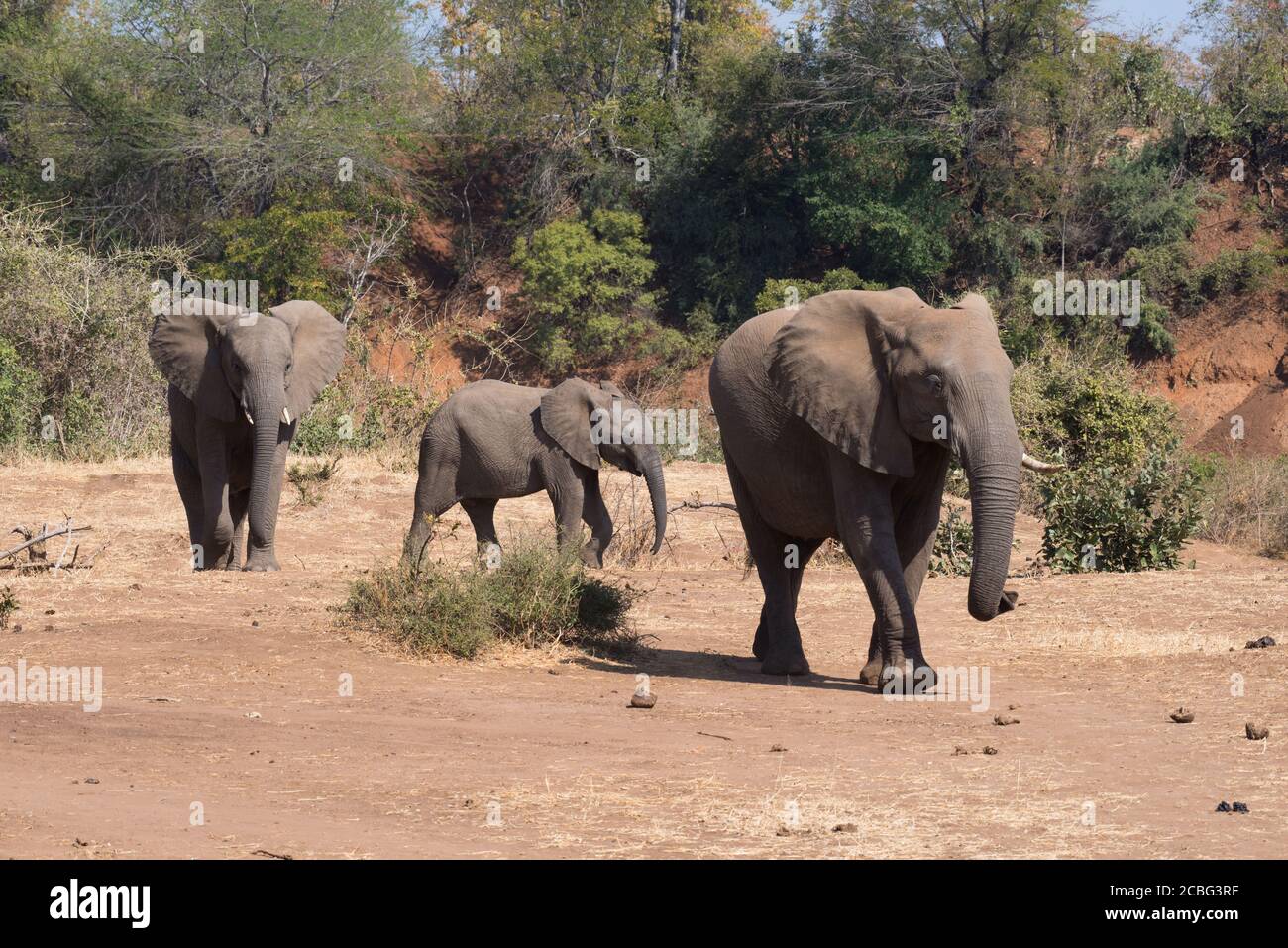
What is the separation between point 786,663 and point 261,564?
18.8 ft

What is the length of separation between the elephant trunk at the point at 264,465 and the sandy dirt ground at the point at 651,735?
33 cm

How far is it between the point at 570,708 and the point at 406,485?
12877 millimetres

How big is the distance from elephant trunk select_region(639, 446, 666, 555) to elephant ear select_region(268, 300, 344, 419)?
3000 mm

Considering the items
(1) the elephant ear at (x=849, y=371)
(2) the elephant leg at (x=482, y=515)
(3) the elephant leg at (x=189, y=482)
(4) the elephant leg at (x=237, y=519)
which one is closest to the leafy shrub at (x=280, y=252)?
(2) the elephant leg at (x=482, y=515)

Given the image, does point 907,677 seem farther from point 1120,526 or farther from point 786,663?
point 1120,526

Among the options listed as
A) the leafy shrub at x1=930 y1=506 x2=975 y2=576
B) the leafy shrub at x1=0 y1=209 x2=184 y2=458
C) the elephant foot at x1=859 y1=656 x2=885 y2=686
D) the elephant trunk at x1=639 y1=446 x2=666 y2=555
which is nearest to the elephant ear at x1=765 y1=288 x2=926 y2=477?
the elephant foot at x1=859 y1=656 x2=885 y2=686

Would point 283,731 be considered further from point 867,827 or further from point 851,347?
point 851,347

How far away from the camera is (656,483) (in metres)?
15.2

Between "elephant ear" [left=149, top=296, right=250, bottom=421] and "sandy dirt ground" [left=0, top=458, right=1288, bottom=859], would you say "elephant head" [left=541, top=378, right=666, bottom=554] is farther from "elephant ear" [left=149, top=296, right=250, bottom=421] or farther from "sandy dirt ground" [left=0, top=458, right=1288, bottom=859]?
"elephant ear" [left=149, top=296, right=250, bottom=421]

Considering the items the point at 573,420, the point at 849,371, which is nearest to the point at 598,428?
the point at 573,420

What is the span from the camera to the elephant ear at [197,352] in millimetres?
14586

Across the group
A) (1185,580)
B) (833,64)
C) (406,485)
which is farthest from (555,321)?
(1185,580)

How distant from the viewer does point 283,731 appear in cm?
814

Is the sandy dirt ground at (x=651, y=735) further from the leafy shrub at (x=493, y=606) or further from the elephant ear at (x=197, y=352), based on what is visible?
the elephant ear at (x=197, y=352)
